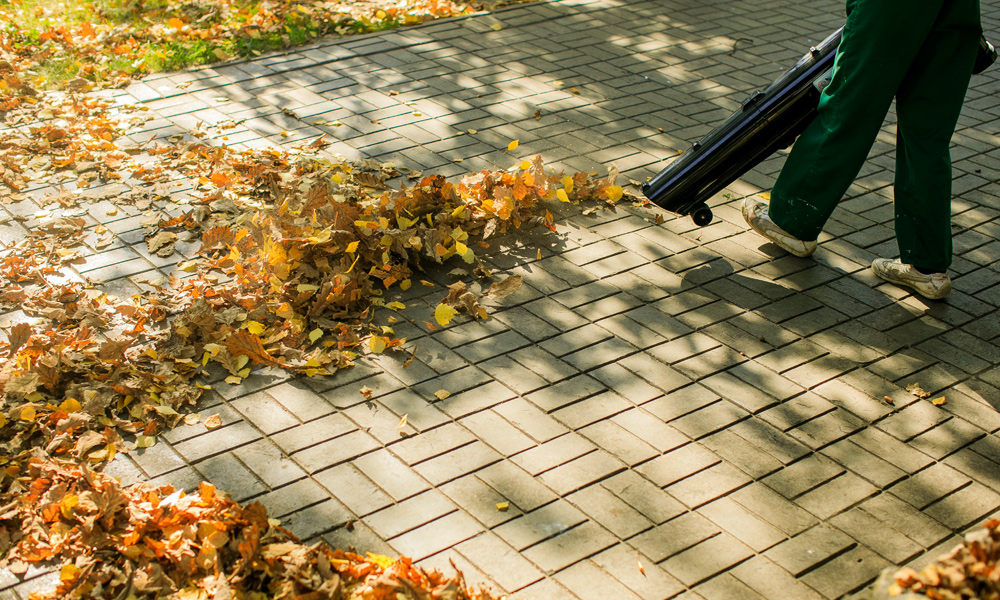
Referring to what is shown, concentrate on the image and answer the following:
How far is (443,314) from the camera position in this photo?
3875 millimetres

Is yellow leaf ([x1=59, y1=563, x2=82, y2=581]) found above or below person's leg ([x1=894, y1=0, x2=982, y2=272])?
below

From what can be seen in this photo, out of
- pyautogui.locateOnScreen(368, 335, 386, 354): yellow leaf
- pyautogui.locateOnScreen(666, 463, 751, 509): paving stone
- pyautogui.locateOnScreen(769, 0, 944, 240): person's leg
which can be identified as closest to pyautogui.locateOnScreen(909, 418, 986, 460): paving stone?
pyautogui.locateOnScreen(666, 463, 751, 509): paving stone

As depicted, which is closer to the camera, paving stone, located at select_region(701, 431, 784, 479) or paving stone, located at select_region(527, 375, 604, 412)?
paving stone, located at select_region(701, 431, 784, 479)

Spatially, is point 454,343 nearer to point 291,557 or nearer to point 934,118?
point 291,557

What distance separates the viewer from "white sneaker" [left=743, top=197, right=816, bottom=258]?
4410 millimetres

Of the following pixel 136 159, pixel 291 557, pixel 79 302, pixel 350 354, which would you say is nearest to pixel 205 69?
pixel 136 159

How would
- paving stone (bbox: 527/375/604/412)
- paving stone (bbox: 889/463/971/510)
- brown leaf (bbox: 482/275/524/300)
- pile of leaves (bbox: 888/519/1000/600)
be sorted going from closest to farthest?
pile of leaves (bbox: 888/519/1000/600), paving stone (bbox: 889/463/971/510), paving stone (bbox: 527/375/604/412), brown leaf (bbox: 482/275/524/300)

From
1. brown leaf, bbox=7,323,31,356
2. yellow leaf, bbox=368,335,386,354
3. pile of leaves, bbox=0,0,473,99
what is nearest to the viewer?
brown leaf, bbox=7,323,31,356

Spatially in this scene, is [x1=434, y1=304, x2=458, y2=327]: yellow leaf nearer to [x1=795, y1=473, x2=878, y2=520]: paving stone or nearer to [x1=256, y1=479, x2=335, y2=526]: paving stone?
[x1=256, y1=479, x2=335, y2=526]: paving stone

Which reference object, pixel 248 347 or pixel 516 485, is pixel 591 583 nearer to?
pixel 516 485

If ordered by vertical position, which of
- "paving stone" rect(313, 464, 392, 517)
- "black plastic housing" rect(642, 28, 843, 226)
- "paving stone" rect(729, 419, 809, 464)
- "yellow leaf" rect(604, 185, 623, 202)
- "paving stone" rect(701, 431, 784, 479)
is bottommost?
"paving stone" rect(313, 464, 392, 517)

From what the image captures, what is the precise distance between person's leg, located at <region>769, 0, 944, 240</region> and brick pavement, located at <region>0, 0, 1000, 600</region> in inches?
14.6

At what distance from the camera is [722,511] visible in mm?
2934

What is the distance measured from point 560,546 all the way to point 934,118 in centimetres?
267
